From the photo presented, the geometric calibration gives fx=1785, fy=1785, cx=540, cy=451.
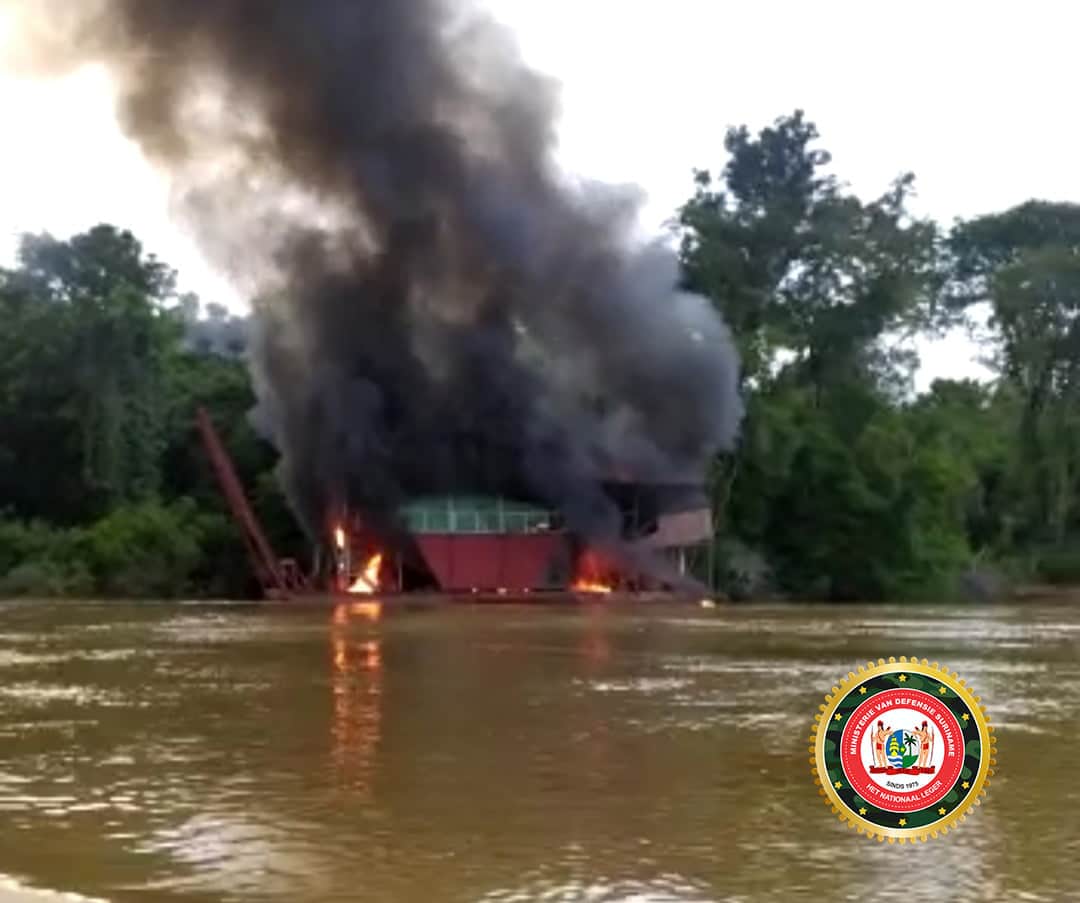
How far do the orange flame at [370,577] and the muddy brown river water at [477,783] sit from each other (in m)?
29.4

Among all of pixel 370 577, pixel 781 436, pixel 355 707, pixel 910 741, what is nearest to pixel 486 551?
pixel 370 577

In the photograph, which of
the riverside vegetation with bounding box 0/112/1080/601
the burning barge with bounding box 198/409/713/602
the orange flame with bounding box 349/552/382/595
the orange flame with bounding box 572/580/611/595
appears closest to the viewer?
the burning barge with bounding box 198/409/713/602

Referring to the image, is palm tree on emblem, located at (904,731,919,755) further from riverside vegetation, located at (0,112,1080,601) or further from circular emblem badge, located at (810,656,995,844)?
riverside vegetation, located at (0,112,1080,601)

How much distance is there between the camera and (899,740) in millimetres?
8562

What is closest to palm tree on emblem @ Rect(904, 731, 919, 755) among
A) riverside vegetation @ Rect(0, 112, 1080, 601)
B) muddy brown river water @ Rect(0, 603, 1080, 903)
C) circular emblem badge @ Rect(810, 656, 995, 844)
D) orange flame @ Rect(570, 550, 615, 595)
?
circular emblem badge @ Rect(810, 656, 995, 844)

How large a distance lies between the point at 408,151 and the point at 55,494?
2115 centimetres

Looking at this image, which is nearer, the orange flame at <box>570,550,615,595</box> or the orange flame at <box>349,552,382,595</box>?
the orange flame at <box>349,552,382,595</box>

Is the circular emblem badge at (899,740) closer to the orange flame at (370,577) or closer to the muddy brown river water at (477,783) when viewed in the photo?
the muddy brown river water at (477,783)

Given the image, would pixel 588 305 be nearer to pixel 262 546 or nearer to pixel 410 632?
pixel 262 546

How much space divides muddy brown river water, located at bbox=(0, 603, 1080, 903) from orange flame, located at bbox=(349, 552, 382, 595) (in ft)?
96.5

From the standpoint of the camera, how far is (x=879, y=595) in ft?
217

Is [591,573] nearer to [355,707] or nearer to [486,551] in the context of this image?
[486,551]

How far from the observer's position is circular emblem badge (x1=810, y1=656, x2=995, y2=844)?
852 centimetres

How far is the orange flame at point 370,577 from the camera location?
57.8 meters
